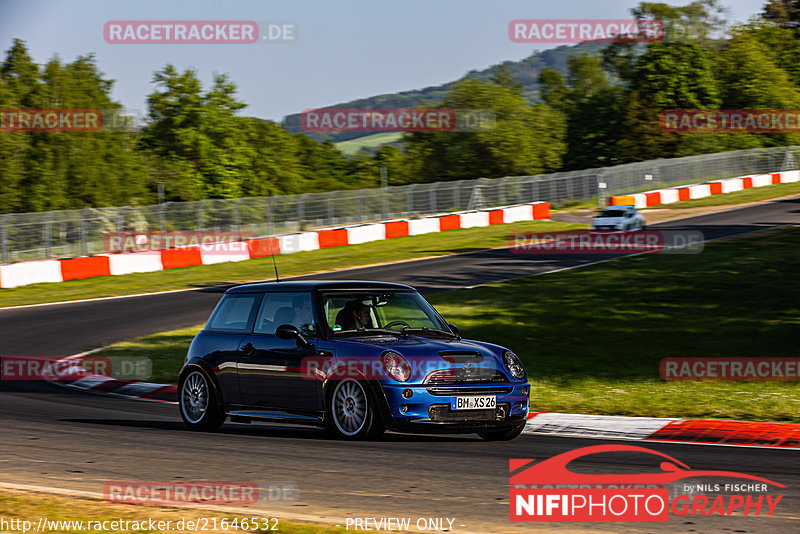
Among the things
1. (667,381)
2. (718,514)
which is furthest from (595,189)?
(718,514)

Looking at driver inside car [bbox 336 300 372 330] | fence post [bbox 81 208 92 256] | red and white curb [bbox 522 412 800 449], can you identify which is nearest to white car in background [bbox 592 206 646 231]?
fence post [bbox 81 208 92 256]

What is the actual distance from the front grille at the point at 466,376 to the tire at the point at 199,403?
2.64 m

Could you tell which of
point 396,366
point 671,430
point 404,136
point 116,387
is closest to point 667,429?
point 671,430

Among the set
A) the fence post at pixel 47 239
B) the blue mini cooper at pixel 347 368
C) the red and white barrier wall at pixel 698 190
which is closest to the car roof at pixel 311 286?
the blue mini cooper at pixel 347 368

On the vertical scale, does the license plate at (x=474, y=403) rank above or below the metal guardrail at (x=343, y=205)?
below

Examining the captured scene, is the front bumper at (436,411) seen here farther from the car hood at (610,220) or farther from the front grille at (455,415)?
the car hood at (610,220)

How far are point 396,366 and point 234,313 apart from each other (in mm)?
2394

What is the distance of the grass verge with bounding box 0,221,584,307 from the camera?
2566cm

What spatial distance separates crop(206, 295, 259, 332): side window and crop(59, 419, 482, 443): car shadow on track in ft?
3.55

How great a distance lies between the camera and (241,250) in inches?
1300

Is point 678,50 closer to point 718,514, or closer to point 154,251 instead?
point 154,251

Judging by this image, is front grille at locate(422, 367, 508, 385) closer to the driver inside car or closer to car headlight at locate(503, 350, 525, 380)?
car headlight at locate(503, 350, 525, 380)

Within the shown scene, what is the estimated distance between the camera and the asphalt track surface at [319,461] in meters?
5.89

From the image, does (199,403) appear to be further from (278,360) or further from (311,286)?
(311,286)
